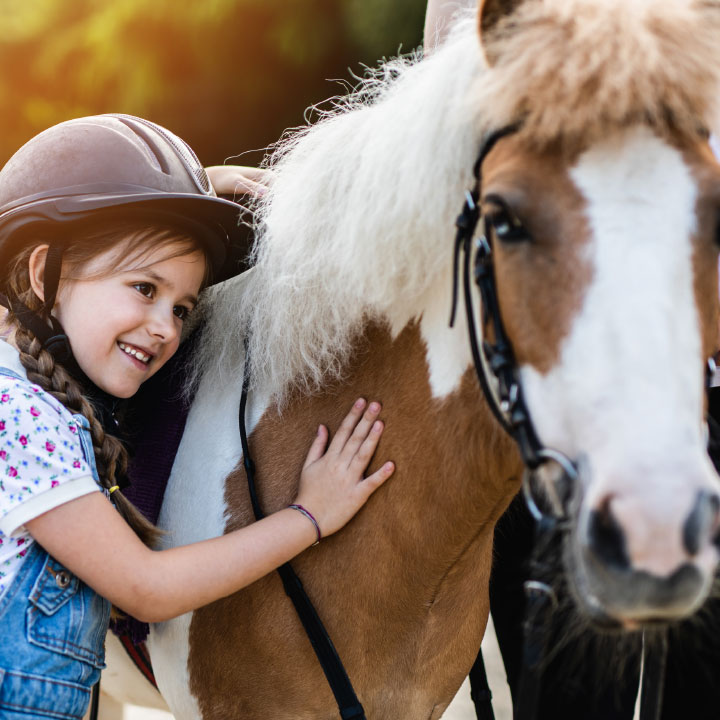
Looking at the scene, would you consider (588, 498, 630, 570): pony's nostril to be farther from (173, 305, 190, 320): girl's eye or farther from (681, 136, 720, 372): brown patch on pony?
(173, 305, 190, 320): girl's eye

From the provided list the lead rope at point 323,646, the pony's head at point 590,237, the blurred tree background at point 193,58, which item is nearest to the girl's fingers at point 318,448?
the lead rope at point 323,646

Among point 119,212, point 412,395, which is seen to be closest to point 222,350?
point 119,212

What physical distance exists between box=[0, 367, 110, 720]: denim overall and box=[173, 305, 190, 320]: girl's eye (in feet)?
0.88

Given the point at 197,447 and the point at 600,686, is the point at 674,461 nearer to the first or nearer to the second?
the point at 197,447

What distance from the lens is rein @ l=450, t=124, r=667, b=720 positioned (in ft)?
2.54

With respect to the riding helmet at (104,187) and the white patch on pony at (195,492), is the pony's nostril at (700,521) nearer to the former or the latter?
the white patch on pony at (195,492)

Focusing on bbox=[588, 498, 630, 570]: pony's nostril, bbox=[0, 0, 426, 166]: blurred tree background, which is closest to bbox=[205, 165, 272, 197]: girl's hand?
bbox=[588, 498, 630, 570]: pony's nostril

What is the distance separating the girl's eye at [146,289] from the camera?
1.15 m

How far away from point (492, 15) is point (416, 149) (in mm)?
175

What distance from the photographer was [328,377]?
1.16 meters

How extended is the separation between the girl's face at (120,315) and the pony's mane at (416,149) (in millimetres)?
144

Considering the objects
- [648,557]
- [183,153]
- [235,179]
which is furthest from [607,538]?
[235,179]

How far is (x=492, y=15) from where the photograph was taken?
Answer: 83 cm

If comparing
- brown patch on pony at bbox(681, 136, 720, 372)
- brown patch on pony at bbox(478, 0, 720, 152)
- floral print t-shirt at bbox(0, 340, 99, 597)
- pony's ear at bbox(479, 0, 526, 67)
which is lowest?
floral print t-shirt at bbox(0, 340, 99, 597)
